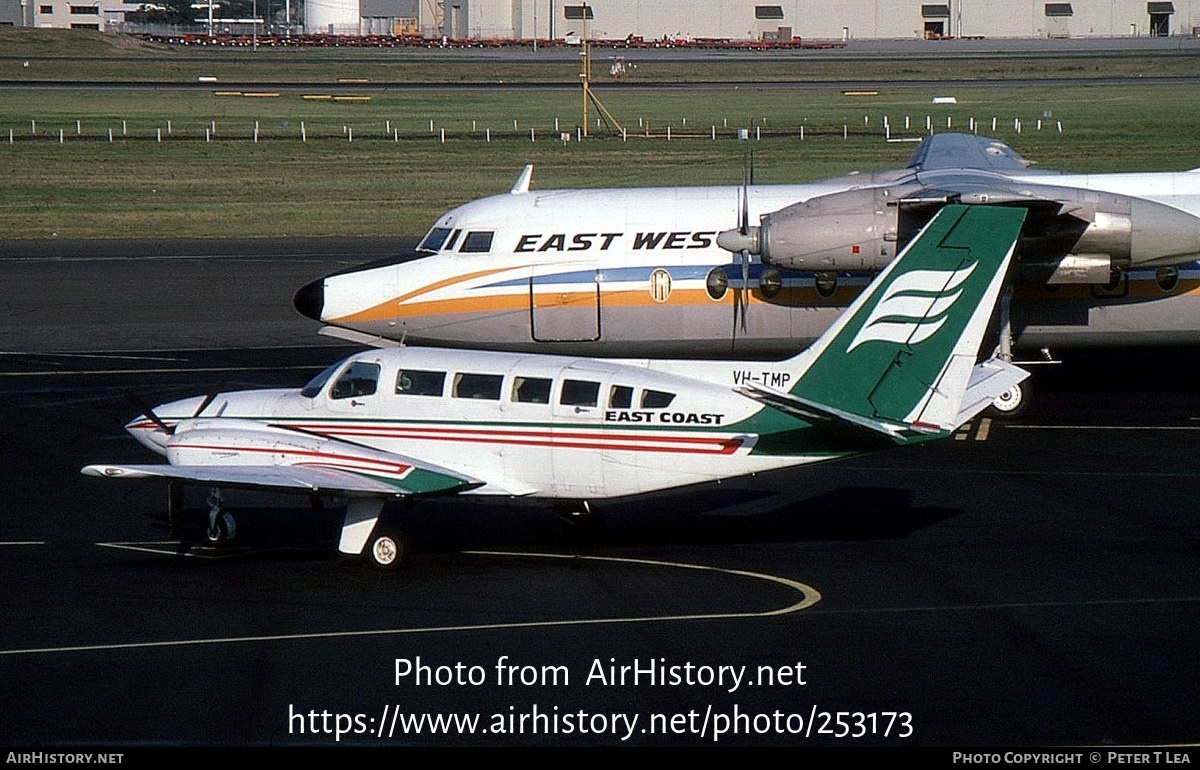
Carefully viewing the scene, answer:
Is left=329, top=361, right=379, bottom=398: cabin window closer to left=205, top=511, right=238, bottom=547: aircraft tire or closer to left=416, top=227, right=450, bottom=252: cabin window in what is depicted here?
left=205, top=511, right=238, bottom=547: aircraft tire

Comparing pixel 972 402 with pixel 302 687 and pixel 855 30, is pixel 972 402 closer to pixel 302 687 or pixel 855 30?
pixel 302 687

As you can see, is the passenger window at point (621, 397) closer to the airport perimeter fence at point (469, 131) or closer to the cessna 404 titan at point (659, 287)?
the cessna 404 titan at point (659, 287)

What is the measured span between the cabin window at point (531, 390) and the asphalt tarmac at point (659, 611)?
2.07m

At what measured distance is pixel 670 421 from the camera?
19062 millimetres

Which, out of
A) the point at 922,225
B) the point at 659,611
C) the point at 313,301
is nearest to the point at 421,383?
the point at 659,611

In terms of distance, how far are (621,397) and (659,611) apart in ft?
9.90

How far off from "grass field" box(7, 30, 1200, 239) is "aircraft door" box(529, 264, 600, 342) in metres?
28.2

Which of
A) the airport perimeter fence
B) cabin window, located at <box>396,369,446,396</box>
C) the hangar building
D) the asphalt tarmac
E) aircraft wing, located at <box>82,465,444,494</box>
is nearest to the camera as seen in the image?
the asphalt tarmac

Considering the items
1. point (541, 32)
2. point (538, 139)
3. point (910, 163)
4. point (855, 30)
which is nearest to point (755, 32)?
point (855, 30)

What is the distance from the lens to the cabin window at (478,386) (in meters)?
19.7

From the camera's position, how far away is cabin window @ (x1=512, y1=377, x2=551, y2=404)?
64.1 ft

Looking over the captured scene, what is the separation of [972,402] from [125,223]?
46.4m

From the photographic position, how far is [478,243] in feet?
97.2

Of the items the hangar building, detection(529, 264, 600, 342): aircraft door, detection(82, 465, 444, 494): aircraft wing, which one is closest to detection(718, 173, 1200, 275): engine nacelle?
detection(529, 264, 600, 342): aircraft door
